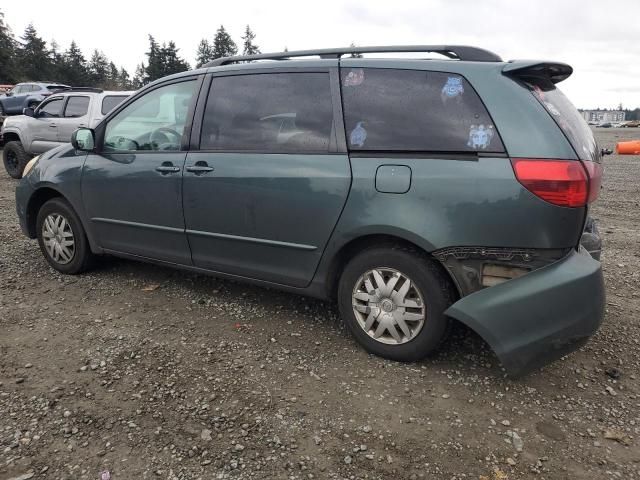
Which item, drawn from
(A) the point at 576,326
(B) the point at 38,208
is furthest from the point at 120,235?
(A) the point at 576,326

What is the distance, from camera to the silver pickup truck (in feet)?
33.3

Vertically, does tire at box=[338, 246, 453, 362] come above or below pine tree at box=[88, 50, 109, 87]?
below

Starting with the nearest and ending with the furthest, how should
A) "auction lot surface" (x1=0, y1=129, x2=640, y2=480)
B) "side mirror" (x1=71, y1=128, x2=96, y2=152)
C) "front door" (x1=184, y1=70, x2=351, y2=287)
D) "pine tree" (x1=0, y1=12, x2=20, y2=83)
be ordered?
"auction lot surface" (x1=0, y1=129, x2=640, y2=480) < "front door" (x1=184, y1=70, x2=351, y2=287) < "side mirror" (x1=71, y1=128, x2=96, y2=152) < "pine tree" (x1=0, y1=12, x2=20, y2=83)

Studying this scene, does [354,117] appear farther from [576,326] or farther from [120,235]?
[120,235]

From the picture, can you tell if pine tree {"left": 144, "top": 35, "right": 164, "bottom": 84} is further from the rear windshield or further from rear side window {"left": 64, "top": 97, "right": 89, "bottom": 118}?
the rear windshield

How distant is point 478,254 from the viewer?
8.79 feet

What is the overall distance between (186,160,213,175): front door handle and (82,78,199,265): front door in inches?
A: 4.8

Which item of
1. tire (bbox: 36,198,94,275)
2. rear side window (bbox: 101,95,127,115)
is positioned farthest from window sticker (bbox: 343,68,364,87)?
rear side window (bbox: 101,95,127,115)

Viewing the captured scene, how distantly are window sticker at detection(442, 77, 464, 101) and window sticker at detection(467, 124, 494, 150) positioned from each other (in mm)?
221

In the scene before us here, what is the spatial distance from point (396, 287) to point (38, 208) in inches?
141

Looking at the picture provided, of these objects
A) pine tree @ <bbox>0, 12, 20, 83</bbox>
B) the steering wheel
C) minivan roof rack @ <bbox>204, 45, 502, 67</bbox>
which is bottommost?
the steering wheel

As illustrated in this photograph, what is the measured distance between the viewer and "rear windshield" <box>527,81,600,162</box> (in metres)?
2.64

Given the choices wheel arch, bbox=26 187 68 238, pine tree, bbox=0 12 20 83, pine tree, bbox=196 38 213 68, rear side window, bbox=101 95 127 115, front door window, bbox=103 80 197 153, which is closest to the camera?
front door window, bbox=103 80 197 153

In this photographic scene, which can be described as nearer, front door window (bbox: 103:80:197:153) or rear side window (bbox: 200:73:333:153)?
rear side window (bbox: 200:73:333:153)
